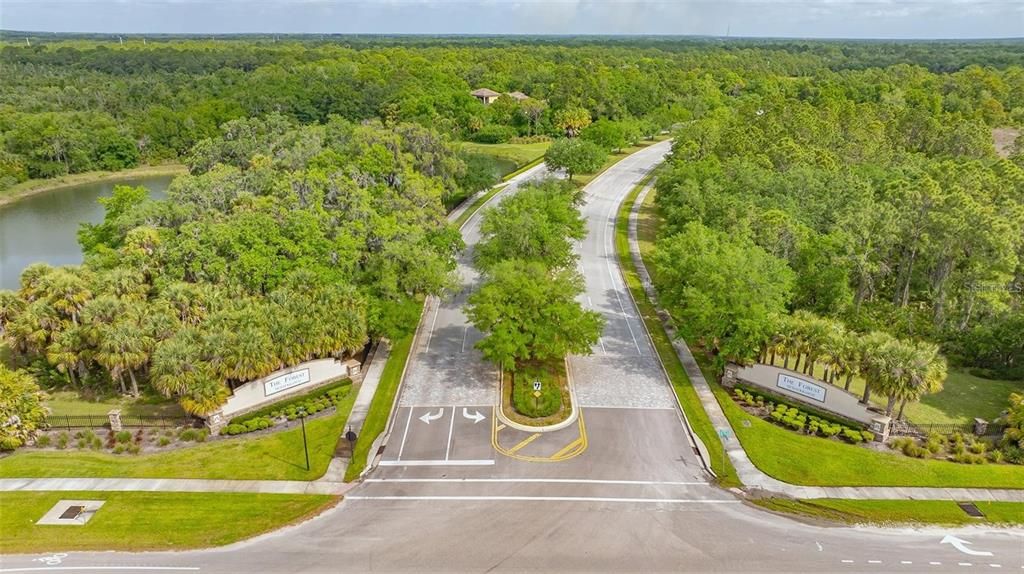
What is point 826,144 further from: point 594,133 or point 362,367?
A: point 362,367

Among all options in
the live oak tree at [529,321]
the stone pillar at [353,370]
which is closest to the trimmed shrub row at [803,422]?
the live oak tree at [529,321]

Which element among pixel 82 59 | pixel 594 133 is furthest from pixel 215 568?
pixel 82 59

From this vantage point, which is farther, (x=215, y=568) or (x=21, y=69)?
(x=21, y=69)

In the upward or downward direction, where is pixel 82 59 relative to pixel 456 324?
upward

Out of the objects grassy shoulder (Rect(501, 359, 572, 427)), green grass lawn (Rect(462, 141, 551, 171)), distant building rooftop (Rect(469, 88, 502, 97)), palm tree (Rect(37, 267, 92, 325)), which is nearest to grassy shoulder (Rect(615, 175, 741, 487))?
grassy shoulder (Rect(501, 359, 572, 427))

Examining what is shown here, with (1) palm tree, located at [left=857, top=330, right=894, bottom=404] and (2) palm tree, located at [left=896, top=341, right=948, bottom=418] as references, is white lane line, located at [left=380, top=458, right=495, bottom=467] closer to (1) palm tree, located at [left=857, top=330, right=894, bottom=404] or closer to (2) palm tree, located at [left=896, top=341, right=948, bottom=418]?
(1) palm tree, located at [left=857, top=330, right=894, bottom=404]

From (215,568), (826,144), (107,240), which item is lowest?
(215,568)

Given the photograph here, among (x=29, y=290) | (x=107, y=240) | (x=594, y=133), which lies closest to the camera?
(x=29, y=290)
